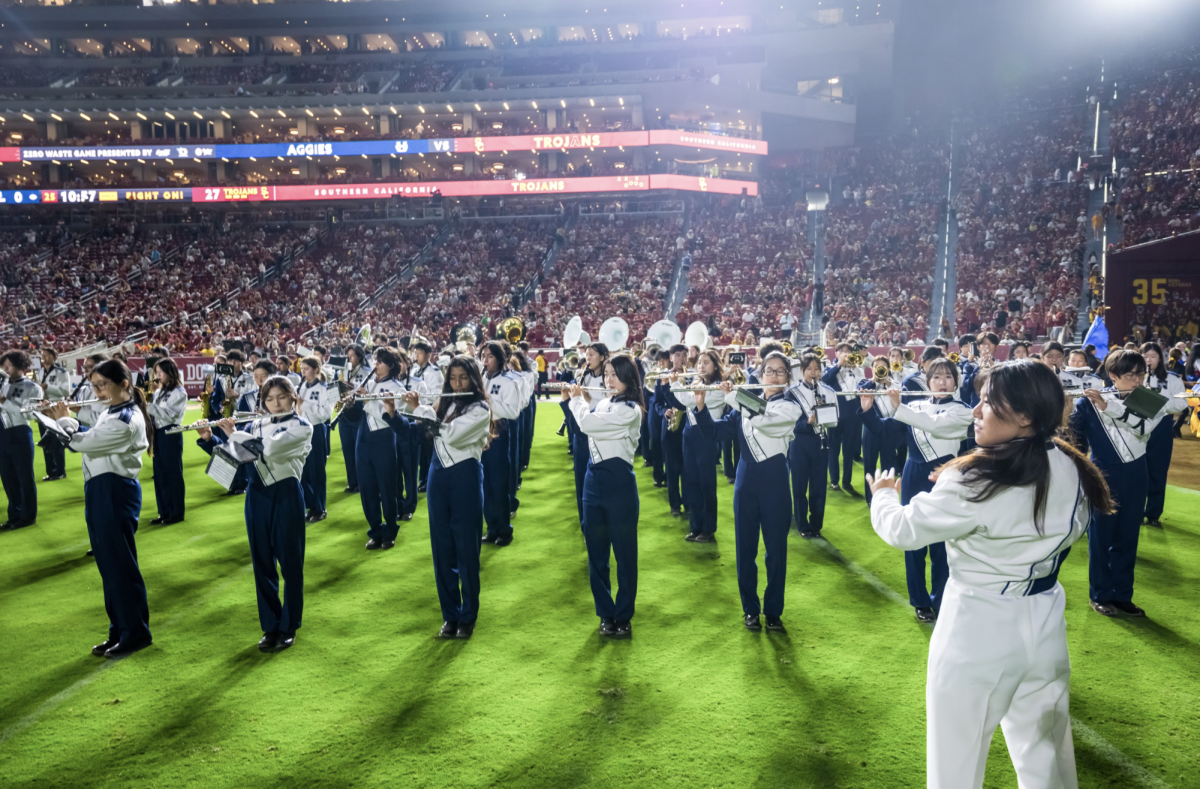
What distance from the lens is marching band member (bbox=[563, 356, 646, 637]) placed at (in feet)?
17.7

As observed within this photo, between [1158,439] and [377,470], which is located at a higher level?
[1158,439]

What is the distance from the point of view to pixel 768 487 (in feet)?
17.7

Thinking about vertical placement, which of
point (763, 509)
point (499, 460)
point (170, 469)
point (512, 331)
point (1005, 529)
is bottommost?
point (170, 469)

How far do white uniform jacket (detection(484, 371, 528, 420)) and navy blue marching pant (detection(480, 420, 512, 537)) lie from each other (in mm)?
126

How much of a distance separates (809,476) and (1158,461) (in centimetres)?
348

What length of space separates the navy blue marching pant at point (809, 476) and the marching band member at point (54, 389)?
412 inches

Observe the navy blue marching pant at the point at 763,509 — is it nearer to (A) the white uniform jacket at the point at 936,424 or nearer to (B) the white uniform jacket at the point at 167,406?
(A) the white uniform jacket at the point at 936,424

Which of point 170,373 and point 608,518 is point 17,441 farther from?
point 608,518

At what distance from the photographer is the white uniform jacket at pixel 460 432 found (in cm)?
545

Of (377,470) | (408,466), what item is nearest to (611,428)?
(377,470)

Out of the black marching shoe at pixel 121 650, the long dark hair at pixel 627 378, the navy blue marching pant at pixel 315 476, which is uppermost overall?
the long dark hair at pixel 627 378

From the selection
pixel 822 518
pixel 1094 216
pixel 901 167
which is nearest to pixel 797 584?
pixel 822 518

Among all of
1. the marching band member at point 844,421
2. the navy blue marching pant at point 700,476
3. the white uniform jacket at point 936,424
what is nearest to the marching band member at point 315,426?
the navy blue marching pant at point 700,476

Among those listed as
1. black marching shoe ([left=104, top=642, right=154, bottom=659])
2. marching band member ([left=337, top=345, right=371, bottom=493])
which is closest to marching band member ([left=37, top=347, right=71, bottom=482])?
marching band member ([left=337, top=345, right=371, bottom=493])
